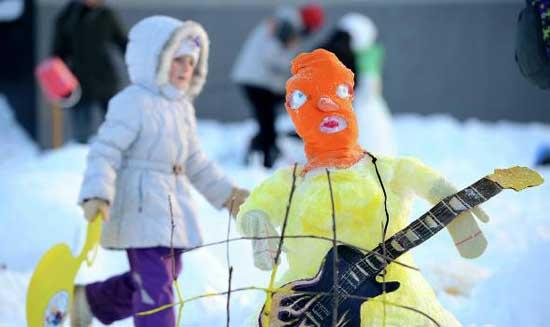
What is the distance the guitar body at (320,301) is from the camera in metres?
2.97

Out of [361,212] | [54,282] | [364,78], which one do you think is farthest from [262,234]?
[364,78]

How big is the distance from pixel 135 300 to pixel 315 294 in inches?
55.3

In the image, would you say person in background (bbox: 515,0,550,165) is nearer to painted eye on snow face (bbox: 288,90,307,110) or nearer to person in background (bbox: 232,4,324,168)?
painted eye on snow face (bbox: 288,90,307,110)

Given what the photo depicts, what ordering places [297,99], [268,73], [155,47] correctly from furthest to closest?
[268,73], [155,47], [297,99]

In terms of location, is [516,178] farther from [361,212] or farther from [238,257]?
[238,257]

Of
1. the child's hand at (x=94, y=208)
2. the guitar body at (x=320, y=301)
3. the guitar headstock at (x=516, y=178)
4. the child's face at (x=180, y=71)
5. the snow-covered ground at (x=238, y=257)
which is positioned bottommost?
the snow-covered ground at (x=238, y=257)

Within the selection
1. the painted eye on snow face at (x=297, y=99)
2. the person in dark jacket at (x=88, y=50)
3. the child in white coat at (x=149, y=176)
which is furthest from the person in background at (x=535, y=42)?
the person in dark jacket at (x=88, y=50)

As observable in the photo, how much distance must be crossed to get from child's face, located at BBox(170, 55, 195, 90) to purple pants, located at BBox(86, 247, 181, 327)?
69 cm

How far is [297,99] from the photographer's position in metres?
3.28

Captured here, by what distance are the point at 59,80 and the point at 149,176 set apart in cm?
525

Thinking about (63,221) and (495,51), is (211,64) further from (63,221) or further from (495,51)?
(63,221)

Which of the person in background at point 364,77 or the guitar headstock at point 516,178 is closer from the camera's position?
the guitar headstock at point 516,178

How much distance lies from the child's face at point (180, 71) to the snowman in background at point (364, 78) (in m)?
4.31

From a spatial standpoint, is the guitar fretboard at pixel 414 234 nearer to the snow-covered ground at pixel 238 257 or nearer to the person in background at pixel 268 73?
the snow-covered ground at pixel 238 257
